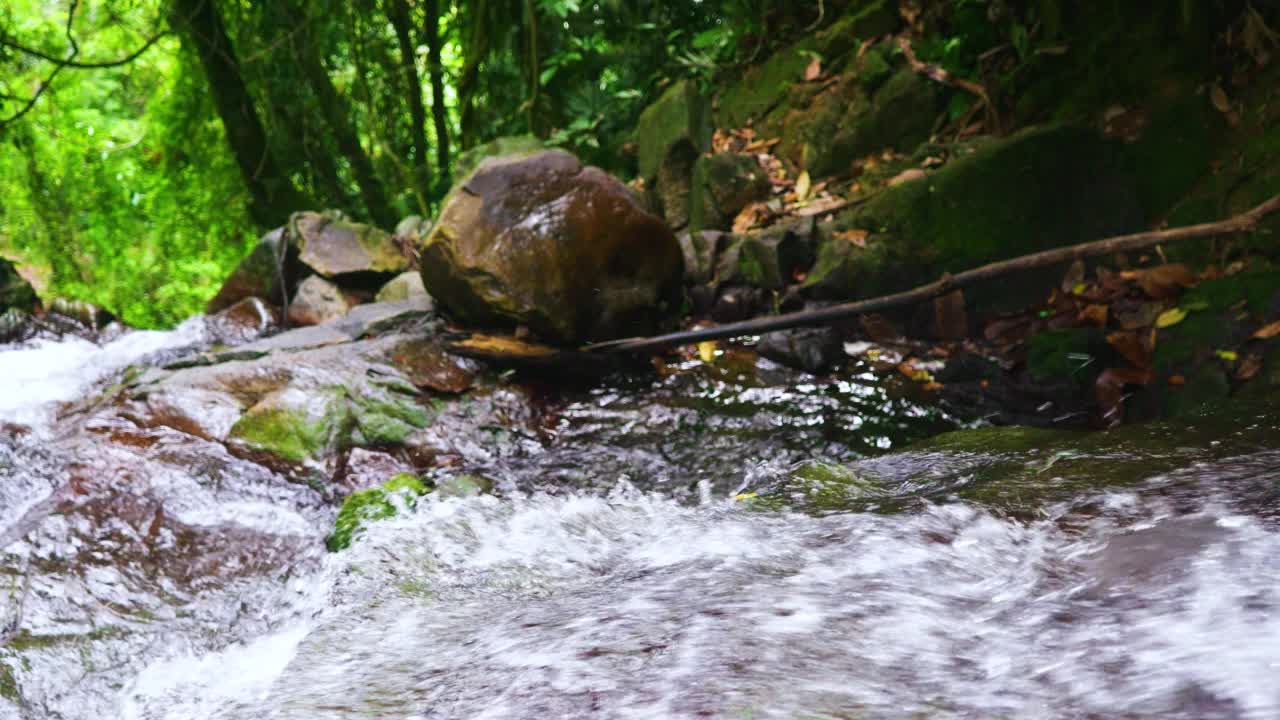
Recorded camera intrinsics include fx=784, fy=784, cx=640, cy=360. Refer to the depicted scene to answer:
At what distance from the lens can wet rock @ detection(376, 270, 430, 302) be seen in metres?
5.57

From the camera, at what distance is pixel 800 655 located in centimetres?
138

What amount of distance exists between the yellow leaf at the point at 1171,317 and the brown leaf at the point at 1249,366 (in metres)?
0.41

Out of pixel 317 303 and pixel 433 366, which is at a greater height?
pixel 317 303

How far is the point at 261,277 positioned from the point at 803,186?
14.4 ft

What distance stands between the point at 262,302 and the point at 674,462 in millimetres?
4430

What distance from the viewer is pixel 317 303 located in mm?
6016

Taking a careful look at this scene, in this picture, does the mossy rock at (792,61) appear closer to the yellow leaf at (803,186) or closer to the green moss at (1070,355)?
the yellow leaf at (803,186)

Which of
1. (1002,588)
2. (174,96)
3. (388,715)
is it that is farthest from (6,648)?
(174,96)

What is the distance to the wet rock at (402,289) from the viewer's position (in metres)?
5.57

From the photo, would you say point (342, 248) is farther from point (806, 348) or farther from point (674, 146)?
point (806, 348)

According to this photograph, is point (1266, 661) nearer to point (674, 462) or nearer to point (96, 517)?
point (674, 462)

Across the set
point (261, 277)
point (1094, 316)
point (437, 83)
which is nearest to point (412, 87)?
point (437, 83)

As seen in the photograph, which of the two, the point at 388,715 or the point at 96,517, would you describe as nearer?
the point at 388,715

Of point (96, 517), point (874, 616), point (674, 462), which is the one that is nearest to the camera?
point (874, 616)
